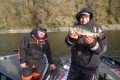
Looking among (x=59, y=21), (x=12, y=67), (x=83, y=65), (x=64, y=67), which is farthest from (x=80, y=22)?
(x=59, y=21)

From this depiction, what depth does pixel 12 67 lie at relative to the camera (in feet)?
27.5

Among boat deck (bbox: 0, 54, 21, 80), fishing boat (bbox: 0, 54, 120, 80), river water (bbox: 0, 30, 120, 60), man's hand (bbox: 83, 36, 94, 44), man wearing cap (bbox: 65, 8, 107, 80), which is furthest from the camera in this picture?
river water (bbox: 0, 30, 120, 60)

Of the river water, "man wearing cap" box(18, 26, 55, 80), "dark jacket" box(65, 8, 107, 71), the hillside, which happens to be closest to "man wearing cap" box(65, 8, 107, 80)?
"dark jacket" box(65, 8, 107, 71)

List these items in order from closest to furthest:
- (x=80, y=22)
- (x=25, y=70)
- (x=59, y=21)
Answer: (x=80, y=22), (x=25, y=70), (x=59, y=21)

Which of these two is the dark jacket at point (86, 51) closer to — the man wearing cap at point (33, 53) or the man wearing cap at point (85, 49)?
the man wearing cap at point (85, 49)

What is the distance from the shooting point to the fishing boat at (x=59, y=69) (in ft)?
18.8

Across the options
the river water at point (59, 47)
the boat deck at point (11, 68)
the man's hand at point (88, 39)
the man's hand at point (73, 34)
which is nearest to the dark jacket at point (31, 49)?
the boat deck at point (11, 68)

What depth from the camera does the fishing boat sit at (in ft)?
18.8

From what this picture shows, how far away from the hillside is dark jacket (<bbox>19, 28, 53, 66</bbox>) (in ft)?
160

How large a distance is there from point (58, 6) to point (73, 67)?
56.0 meters

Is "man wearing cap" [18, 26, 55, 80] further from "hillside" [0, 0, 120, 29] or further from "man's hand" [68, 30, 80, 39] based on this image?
"hillside" [0, 0, 120, 29]

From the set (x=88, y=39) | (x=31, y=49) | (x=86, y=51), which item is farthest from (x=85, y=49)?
(x=31, y=49)

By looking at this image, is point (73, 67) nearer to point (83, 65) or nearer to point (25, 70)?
point (83, 65)

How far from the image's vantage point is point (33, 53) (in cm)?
709
